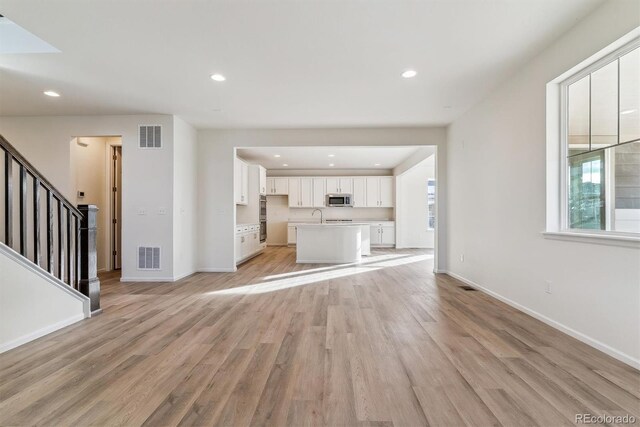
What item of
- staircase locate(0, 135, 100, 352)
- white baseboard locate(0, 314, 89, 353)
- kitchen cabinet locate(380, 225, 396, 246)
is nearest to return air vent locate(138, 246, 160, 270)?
staircase locate(0, 135, 100, 352)

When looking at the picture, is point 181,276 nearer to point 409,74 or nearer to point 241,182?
point 241,182

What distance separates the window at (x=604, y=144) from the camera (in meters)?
2.17

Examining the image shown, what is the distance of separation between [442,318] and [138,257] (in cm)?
449

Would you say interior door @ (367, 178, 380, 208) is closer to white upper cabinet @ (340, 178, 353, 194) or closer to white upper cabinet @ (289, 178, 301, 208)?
white upper cabinet @ (340, 178, 353, 194)

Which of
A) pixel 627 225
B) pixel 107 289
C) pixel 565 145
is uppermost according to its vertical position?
pixel 565 145

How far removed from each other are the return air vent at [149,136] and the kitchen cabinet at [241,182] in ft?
5.98

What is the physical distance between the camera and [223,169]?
5516 millimetres

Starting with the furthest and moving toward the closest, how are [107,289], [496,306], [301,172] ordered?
[301,172], [107,289], [496,306]

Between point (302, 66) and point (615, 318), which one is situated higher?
point (302, 66)

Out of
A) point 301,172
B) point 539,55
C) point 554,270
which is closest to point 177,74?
point 539,55

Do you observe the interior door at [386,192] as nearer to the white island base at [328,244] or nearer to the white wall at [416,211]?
the white wall at [416,211]

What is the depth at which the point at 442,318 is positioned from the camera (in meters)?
2.97

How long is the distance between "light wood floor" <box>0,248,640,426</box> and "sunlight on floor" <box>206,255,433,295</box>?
2.07 feet

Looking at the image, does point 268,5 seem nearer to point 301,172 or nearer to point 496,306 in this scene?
point 496,306
